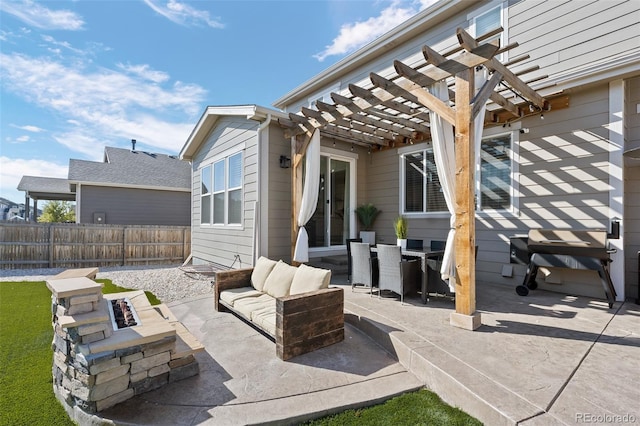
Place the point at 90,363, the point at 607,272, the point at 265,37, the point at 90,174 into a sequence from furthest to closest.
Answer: the point at 90,174 → the point at 265,37 → the point at 607,272 → the point at 90,363

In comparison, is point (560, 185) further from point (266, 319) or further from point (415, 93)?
point (266, 319)

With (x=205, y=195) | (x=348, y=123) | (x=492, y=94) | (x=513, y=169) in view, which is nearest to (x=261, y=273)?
(x=348, y=123)

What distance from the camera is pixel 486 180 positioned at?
563 cm

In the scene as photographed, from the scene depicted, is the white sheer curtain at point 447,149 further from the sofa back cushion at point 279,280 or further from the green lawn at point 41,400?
the sofa back cushion at point 279,280

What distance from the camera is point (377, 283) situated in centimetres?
473

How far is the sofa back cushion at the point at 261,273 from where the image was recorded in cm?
440

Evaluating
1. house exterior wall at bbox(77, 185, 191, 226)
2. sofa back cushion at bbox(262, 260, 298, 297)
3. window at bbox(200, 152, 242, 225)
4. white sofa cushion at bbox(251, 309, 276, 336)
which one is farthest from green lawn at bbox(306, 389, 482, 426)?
house exterior wall at bbox(77, 185, 191, 226)

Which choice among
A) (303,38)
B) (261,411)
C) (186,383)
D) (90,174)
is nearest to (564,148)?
(261,411)

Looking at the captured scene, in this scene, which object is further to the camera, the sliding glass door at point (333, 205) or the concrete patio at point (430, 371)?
the sliding glass door at point (333, 205)

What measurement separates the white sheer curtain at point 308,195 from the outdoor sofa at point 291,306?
1.17 m

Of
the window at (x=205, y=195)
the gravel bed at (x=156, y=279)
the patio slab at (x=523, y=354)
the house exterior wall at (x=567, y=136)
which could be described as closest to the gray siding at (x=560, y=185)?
the house exterior wall at (x=567, y=136)

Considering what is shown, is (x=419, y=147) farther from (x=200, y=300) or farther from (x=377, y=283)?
(x=200, y=300)

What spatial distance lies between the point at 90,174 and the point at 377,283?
1404 centimetres

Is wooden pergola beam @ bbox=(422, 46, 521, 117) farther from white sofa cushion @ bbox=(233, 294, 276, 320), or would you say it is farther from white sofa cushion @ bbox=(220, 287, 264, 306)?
white sofa cushion @ bbox=(220, 287, 264, 306)
